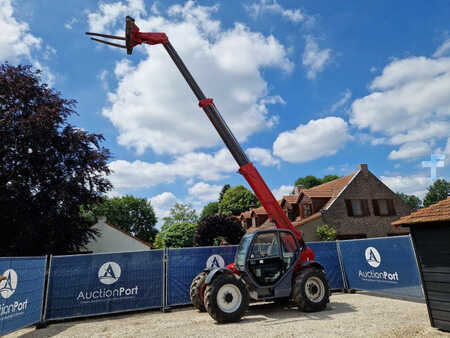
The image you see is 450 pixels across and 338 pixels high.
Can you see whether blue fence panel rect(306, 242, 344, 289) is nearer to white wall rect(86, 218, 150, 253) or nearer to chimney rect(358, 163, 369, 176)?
chimney rect(358, 163, 369, 176)

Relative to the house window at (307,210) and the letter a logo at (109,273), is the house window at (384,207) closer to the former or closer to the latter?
the house window at (307,210)

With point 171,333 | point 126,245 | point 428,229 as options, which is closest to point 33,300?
point 171,333

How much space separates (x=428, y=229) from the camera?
5.89 metres

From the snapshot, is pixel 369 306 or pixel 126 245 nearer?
pixel 369 306

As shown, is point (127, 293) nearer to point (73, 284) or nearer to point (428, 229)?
point (73, 284)

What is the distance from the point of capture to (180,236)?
29312 mm

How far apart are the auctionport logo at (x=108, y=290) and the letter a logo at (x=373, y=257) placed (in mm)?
8169

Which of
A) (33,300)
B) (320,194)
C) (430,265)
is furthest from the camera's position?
(320,194)

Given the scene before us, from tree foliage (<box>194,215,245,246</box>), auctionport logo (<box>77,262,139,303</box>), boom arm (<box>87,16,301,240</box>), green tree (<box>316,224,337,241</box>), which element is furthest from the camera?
green tree (<box>316,224,337,241</box>)

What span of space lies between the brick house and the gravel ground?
13571mm

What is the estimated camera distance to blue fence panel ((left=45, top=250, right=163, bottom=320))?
8.33 metres

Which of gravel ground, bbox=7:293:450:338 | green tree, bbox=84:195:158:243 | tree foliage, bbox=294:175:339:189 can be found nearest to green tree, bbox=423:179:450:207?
tree foliage, bbox=294:175:339:189

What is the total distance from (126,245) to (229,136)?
19593mm

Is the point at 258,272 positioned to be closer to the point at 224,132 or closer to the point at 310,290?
the point at 310,290
